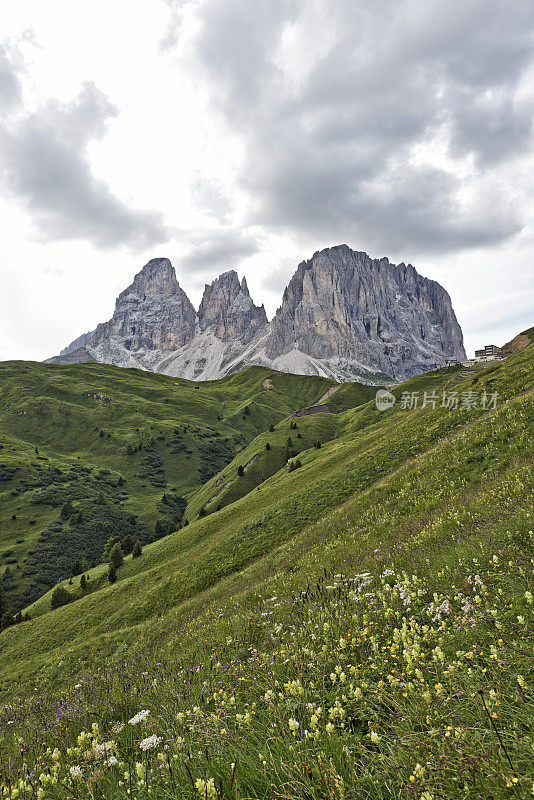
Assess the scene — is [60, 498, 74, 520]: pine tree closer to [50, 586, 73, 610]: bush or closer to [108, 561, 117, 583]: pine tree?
[50, 586, 73, 610]: bush

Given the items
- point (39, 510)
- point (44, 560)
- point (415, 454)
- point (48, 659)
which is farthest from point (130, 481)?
point (415, 454)

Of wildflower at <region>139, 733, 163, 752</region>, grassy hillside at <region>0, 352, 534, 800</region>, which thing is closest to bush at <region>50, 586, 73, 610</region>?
grassy hillside at <region>0, 352, 534, 800</region>

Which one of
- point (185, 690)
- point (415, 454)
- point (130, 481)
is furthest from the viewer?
point (130, 481)

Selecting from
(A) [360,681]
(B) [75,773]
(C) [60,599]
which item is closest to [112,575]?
(C) [60,599]

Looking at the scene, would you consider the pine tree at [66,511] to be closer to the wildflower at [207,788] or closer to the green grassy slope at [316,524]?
the green grassy slope at [316,524]

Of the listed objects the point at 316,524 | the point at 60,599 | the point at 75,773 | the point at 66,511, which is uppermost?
the point at 75,773

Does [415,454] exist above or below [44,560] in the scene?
above

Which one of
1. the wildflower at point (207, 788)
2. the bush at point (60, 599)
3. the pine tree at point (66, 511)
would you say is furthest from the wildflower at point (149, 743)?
the pine tree at point (66, 511)

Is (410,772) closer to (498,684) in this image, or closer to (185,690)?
(498,684)

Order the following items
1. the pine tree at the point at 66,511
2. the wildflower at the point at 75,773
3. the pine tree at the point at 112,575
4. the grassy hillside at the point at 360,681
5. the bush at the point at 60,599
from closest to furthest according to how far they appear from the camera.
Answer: the grassy hillside at the point at 360,681 < the wildflower at the point at 75,773 < the pine tree at the point at 112,575 < the bush at the point at 60,599 < the pine tree at the point at 66,511

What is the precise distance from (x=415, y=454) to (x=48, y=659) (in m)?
35.0

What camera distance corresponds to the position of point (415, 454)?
30.2 m

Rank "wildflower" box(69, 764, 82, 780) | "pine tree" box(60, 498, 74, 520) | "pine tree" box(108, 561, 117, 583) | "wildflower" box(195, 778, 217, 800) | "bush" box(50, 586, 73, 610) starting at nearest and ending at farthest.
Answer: "wildflower" box(195, 778, 217, 800)
"wildflower" box(69, 764, 82, 780)
"pine tree" box(108, 561, 117, 583)
"bush" box(50, 586, 73, 610)
"pine tree" box(60, 498, 74, 520)

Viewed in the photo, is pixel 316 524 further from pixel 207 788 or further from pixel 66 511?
pixel 66 511
